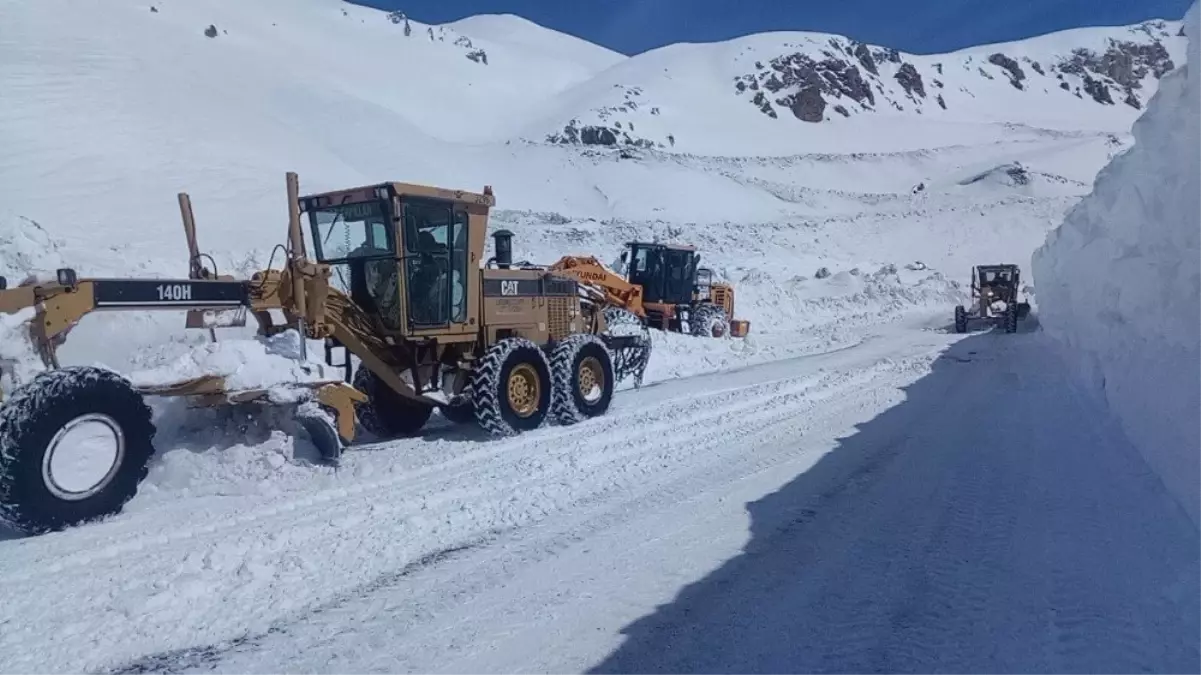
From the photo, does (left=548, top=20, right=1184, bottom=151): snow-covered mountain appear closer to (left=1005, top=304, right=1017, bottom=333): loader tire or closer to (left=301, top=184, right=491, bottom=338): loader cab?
(left=1005, top=304, right=1017, bottom=333): loader tire

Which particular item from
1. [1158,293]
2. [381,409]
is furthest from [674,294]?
[1158,293]

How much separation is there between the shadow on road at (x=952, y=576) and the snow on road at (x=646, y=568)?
0.02m

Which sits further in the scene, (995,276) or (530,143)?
(530,143)

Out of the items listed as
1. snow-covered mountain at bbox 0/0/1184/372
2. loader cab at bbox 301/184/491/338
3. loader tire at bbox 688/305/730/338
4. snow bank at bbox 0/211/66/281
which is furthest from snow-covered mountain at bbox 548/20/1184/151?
loader cab at bbox 301/184/491/338

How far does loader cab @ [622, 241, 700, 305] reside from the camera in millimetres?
20875

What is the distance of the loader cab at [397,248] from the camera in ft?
28.2

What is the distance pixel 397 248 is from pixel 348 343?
994 mm

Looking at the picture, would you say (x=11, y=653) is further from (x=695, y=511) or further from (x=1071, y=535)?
(x=1071, y=535)

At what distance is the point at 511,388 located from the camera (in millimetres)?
9594

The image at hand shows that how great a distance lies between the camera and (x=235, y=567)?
521 cm

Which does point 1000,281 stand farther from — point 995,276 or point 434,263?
point 434,263

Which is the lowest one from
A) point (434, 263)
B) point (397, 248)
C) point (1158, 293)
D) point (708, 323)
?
point (708, 323)

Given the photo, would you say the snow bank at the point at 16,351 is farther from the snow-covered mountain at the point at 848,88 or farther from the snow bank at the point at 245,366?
the snow-covered mountain at the point at 848,88

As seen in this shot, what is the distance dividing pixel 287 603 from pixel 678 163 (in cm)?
5189
